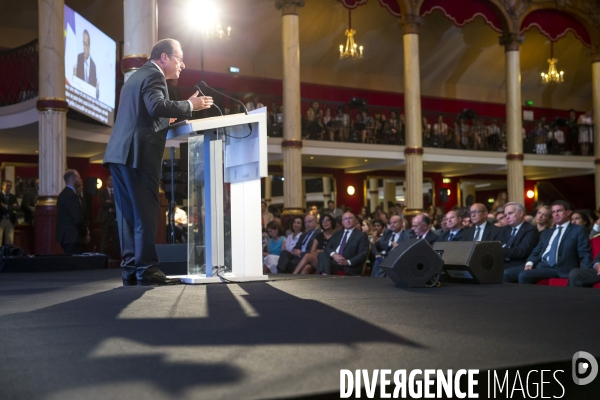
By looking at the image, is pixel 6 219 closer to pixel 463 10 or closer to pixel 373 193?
pixel 463 10

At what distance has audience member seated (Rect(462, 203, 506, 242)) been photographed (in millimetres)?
5732

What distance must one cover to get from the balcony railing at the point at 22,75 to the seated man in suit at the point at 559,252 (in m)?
7.90

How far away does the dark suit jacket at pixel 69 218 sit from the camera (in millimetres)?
6633

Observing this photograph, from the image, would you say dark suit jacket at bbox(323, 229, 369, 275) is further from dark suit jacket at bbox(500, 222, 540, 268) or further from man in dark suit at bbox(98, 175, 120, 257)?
man in dark suit at bbox(98, 175, 120, 257)

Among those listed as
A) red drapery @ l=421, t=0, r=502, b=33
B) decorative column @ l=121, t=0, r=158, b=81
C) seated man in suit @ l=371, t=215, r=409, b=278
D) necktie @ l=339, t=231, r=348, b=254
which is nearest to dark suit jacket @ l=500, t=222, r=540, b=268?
seated man in suit @ l=371, t=215, r=409, b=278

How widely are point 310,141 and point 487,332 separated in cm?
1154

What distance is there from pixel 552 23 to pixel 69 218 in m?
12.5

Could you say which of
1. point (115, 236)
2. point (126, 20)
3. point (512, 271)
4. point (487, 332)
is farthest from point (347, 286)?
point (115, 236)

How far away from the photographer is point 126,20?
18.4 feet

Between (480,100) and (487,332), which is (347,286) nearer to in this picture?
(487,332)

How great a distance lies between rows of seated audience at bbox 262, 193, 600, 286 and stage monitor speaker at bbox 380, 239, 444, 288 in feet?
6.07

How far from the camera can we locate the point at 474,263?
361cm

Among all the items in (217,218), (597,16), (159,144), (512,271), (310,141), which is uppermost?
(597,16)

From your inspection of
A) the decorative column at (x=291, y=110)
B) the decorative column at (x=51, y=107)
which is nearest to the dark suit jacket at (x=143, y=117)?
the decorative column at (x=51, y=107)
